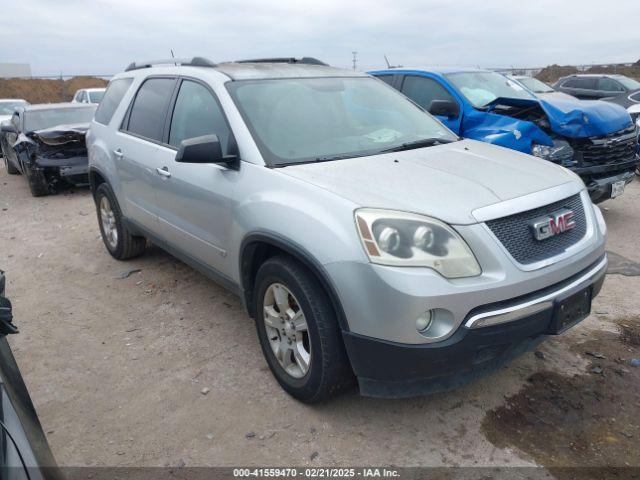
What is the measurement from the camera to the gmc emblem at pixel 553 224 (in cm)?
262

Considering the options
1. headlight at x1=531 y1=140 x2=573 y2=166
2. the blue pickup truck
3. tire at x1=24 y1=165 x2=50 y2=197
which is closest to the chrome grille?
Result: the blue pickup truck

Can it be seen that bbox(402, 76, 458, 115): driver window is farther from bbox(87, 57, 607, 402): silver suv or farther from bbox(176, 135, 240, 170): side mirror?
bbox(176, 135, 240, 170): side mirror

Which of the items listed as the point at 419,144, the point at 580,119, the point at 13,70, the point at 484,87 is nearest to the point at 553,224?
the point at 419,144

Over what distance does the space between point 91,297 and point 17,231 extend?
318cm

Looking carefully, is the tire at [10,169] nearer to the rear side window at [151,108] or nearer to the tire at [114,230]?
the tire at [114,230]

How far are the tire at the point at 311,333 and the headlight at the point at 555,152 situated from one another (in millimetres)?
3856

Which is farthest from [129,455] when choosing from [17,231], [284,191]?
[17,231]

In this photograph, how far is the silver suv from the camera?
240cm

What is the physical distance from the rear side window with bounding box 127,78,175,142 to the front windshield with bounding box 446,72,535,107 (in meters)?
3.75

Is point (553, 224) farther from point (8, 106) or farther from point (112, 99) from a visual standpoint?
point (8, 106)

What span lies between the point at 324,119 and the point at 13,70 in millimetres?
48244

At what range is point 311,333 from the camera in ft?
8.81

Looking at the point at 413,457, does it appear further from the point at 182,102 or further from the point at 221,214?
the point at 182,102

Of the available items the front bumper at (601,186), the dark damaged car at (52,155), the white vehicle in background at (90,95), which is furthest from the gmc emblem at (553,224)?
the white vehicle in background at (90,95)
